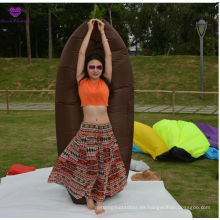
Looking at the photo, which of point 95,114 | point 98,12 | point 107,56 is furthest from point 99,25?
point 98,12

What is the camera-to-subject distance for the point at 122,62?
155 inches

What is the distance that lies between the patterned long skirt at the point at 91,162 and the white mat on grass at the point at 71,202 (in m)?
0.21

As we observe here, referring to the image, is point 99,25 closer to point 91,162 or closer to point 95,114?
point 95,114

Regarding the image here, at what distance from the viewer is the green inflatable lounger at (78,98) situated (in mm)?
3846

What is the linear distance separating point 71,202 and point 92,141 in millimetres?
854

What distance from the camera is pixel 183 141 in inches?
251

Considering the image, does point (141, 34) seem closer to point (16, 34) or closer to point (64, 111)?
point (16, 34)

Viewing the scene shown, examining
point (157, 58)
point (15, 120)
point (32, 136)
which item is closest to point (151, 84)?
point (157, 58)

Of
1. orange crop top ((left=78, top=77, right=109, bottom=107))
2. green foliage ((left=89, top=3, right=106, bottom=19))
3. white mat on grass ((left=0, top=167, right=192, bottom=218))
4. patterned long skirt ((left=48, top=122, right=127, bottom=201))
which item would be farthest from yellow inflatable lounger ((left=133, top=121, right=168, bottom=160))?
green foliage ((left=89, top=3, right=106, bottom=19))

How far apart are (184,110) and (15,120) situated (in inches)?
275

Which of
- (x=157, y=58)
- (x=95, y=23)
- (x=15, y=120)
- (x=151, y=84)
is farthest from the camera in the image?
(x=157, y=58)

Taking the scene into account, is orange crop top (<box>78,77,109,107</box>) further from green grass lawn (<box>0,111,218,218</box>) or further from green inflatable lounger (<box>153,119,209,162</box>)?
green inflatable lounger (<box>153,119,209,162</box>)

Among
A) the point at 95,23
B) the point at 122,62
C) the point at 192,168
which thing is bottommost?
the point at 192,168

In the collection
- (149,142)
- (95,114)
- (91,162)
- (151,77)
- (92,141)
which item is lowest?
(149,142)
